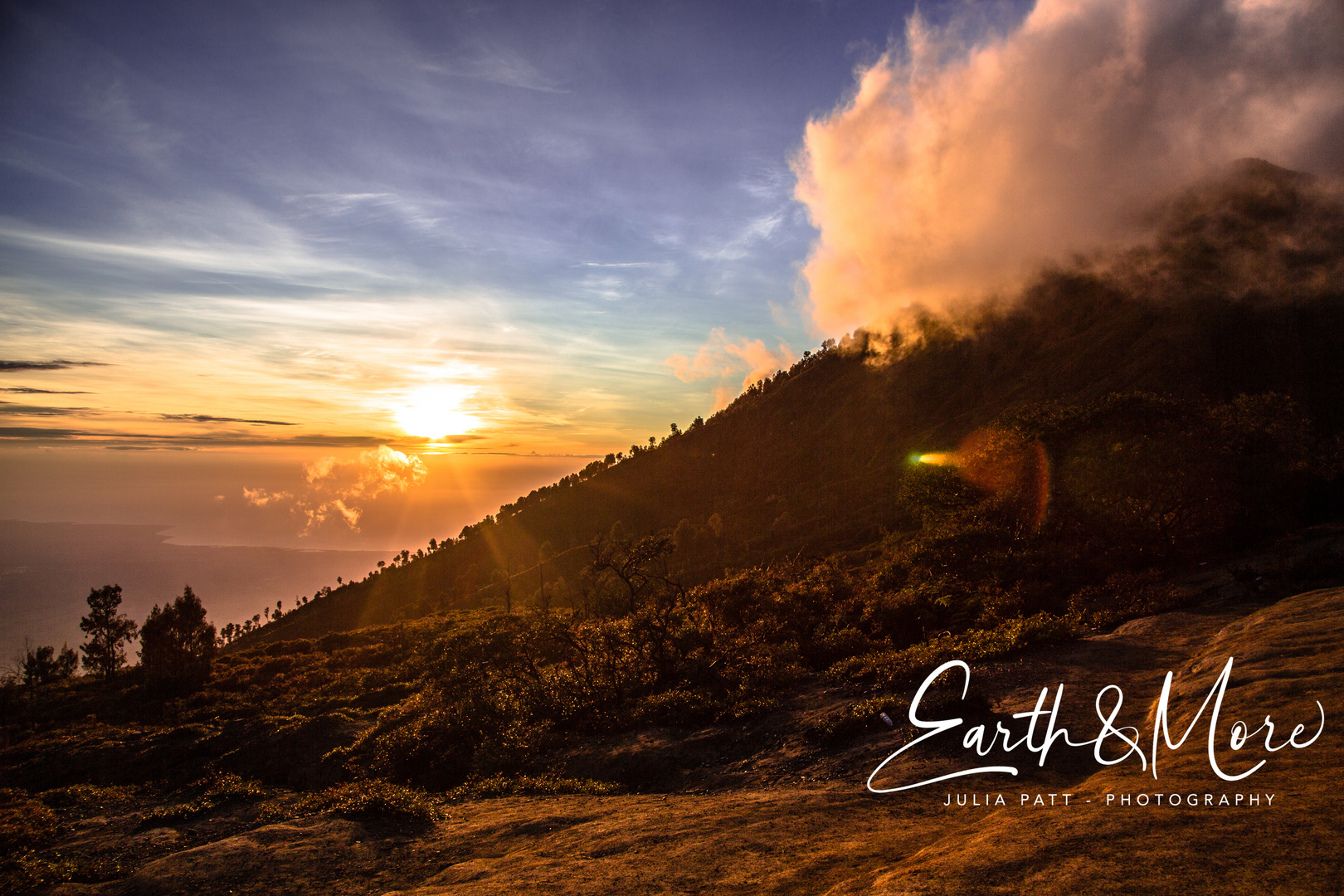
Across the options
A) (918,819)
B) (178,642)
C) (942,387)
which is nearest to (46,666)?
(178,642)

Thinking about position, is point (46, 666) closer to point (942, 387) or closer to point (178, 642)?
point (178, 642)

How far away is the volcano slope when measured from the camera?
5645 millimetres

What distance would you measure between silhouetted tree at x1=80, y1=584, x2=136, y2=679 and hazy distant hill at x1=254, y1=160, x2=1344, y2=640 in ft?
102

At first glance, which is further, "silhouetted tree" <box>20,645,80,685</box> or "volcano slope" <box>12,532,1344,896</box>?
"silhouetted tree" <box>20,645,80,685</box>

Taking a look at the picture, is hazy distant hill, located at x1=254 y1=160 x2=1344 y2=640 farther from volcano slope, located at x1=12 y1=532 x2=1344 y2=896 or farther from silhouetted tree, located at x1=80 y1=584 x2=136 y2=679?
volcano slope, located at x1=12 y1=532 x2=1344 y2=896

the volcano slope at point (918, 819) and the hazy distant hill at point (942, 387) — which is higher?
the hazy distant hill at point (942, 387)

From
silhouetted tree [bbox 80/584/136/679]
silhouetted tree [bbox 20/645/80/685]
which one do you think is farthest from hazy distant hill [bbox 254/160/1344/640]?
silhouetted tree [bbox 20/645/80/685]

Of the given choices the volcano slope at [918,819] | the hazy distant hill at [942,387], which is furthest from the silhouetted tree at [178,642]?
the volcano slope at [918,819]

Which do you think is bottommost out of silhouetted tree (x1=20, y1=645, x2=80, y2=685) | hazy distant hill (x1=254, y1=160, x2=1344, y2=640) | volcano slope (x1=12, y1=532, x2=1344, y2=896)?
volcano slope (x1=12, y1=532, x2=1344, y2=896)

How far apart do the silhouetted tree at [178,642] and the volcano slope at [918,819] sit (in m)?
40.9

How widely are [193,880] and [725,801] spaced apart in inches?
317

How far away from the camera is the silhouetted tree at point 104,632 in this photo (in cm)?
5928

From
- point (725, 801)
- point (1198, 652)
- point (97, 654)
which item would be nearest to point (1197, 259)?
point (1198, 652)

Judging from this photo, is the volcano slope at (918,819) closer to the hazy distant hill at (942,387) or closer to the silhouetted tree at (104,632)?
the hazy distant hill at (942,387)
